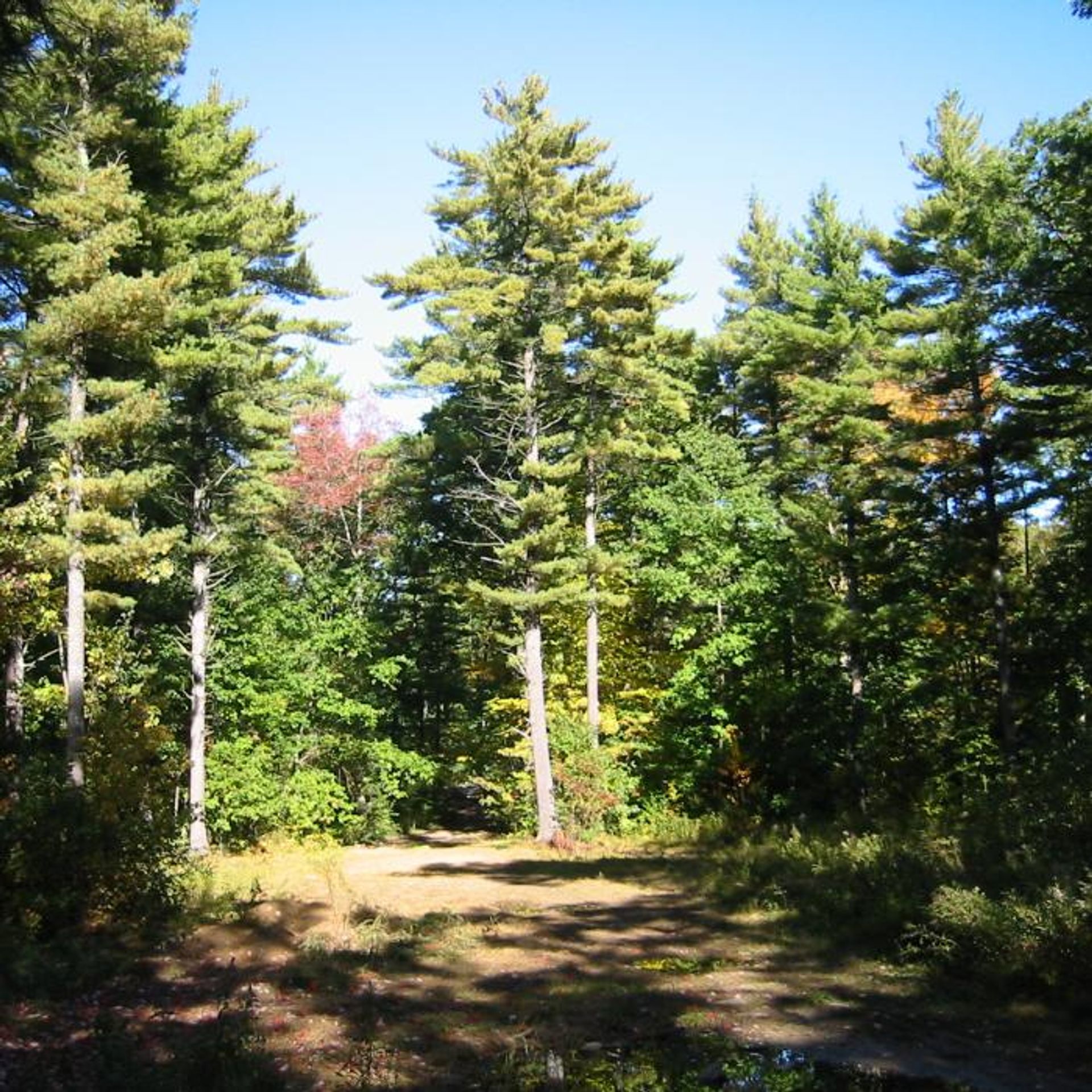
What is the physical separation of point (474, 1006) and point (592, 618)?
16.2 m

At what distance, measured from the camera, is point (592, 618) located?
78.2 ft

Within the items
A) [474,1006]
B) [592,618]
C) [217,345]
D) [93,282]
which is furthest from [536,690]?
[474,1006]

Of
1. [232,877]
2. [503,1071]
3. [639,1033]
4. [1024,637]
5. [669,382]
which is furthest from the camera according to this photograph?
[669,382]

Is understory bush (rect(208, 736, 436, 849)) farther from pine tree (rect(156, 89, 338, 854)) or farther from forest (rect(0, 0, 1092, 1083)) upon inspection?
pine tree (rect(156, 89, 338, 854))

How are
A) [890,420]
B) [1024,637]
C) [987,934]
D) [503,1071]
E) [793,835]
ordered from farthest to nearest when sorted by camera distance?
[890,420] < [1024,637] < [793,835] < [987,934] < [503,1071]

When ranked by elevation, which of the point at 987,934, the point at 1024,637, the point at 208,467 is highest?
the point at 208,467

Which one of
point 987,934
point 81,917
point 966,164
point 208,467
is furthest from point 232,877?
point 966,164

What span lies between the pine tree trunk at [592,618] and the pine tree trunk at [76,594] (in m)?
11.4

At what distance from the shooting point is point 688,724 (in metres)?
24.1

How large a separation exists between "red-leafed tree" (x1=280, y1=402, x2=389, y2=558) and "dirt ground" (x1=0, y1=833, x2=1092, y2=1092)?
23.3 meters

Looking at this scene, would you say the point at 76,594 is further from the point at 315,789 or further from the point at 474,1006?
the point at 315,789

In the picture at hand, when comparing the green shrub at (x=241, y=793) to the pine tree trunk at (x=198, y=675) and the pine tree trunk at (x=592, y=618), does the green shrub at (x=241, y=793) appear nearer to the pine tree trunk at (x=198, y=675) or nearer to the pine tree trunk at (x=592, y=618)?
the pine tree trunk at (x=198, y=675)

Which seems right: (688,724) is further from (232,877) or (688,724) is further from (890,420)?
(232,877)

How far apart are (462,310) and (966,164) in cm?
1185
